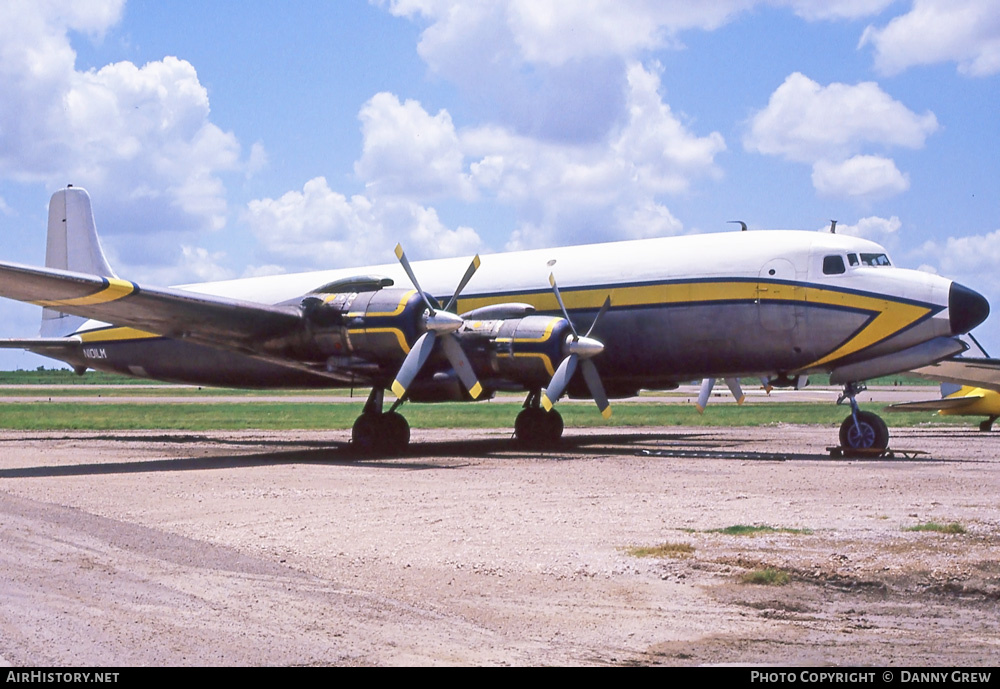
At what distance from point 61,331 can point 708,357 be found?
1819cm

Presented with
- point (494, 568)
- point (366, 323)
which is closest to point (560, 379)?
point (366, 323)

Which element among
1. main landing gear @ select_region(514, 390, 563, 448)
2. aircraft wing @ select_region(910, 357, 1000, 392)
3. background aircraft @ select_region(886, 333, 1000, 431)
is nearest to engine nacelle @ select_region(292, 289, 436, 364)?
main landing gear @ select_region(514, 390, 563, 448)

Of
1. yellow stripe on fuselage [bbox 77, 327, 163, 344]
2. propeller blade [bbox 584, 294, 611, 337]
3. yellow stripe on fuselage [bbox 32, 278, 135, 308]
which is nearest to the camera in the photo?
yellow stripe on fuselage [bbox 32, 278, 135, 308]

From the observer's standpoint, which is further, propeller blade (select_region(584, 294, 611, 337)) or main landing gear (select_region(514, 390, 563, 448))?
main landing gear (select_region(514, 390, 563, 448))

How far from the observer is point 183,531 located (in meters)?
9.13

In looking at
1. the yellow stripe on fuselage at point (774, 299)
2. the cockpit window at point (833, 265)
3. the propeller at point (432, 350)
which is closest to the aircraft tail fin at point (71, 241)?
the propeller at point (432, 350)

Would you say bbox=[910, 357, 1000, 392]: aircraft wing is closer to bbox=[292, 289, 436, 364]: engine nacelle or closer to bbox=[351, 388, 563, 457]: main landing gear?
bbox=[351, 388, 563, 457]: main landing gear

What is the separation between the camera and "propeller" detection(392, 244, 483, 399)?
56.5 ft

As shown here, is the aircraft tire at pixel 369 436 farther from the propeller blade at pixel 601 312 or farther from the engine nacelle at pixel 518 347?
the propeller blade at pixel 601 312

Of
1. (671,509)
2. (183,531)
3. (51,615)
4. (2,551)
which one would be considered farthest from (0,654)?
(671,509)

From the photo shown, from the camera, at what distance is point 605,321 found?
65.3 ft

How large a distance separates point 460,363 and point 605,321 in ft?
11.8

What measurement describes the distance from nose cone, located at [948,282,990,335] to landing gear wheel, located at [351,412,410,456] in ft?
33.0

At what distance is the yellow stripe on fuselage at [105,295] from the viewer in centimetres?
1628
